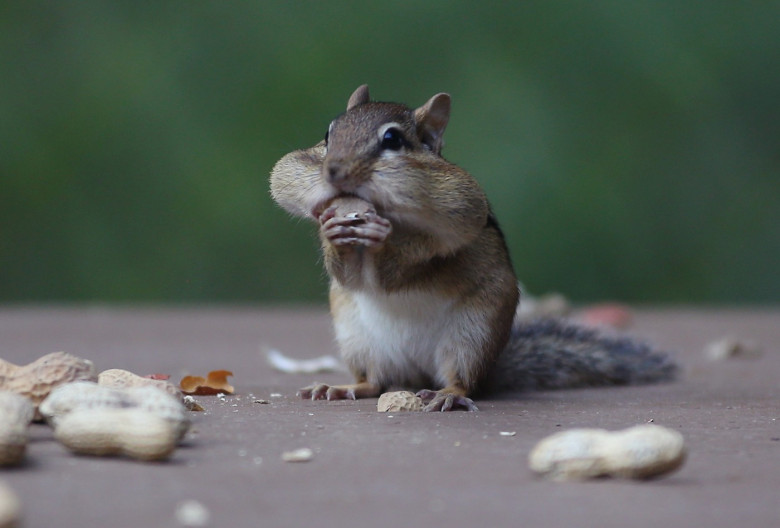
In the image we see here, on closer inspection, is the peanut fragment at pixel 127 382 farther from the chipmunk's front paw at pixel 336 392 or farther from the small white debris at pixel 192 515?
the small white debris at pixel 192 515

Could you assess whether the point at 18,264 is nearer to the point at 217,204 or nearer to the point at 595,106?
the point at 217,204

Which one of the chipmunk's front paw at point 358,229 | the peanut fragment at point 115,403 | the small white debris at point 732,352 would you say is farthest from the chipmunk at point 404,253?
the small white debris at point 732,352

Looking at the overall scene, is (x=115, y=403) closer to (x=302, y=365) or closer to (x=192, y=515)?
(x=192, y=515)

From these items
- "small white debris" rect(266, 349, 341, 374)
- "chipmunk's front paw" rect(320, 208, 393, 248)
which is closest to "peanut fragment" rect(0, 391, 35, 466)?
"chipmunk's front paw" rect(320, 208, 393, 248)

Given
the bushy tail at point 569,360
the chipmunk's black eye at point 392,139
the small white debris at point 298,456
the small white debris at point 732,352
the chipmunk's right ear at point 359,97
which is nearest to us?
the small white debris at point 298,456

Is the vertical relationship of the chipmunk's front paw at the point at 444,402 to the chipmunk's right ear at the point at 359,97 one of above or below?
below

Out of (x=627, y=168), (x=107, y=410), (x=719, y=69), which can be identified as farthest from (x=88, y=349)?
(x=719, y=69)

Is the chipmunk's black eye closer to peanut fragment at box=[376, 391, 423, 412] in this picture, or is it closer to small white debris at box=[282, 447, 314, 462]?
peanut fragment at box=[376, 391, 423, 412]
